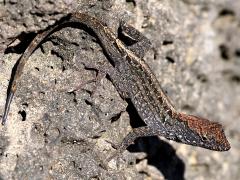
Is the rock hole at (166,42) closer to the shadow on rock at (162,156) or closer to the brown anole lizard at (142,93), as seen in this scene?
the brown anole lizard at (142,93)

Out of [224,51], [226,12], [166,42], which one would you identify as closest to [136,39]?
[166,42]

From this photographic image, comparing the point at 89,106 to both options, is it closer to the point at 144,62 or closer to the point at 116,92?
the point at 116,92

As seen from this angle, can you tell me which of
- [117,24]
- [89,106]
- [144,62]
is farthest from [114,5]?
[89,106]

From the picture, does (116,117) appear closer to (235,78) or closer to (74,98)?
(74,98)

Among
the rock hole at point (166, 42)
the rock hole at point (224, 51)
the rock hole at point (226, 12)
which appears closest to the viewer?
the rock hole at point (166, 42)

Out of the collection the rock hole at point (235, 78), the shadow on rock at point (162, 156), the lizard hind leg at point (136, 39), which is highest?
the lizard hind leg at point (136, 39)

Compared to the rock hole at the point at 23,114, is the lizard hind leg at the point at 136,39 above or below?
above

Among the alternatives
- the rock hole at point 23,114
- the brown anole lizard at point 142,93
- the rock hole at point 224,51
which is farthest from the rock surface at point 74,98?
the rock hole at point 224,51
